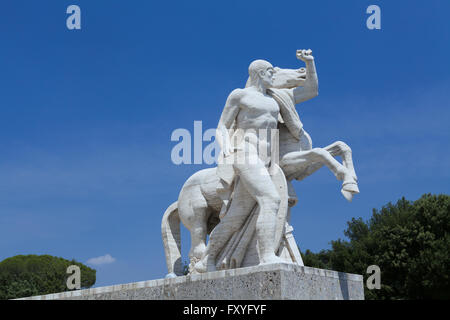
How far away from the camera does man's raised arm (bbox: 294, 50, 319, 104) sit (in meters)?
11.2

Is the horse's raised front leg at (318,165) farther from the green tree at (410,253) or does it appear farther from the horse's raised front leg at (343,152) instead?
the green tree at (410,253)

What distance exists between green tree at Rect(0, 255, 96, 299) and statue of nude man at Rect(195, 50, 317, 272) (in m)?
25.3

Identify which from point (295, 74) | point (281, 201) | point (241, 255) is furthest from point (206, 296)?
point (295, 74)

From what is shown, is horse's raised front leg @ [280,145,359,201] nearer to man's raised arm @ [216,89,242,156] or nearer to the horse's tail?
man's raised arm @ [216,89,242,156]

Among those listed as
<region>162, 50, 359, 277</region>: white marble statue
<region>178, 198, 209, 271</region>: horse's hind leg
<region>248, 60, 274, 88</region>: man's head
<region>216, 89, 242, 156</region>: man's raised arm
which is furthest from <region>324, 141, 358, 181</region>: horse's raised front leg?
<region>178, 198, 209, 271</region>: horse's hind leg

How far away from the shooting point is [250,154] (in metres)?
10.3

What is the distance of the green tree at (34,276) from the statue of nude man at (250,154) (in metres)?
25.3

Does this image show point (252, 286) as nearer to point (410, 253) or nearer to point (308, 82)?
point (308, 82)

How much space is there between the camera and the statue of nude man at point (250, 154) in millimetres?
9945

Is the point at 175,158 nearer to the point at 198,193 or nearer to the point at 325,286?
the point at 198,193

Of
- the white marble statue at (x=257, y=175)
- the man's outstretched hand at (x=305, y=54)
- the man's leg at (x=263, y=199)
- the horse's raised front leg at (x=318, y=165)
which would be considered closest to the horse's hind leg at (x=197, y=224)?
the white marble statue at (x=257, y=175)

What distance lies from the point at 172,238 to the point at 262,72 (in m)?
3.90

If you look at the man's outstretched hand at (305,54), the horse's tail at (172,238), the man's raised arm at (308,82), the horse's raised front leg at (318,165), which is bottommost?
the horse's tail at (172,238)
